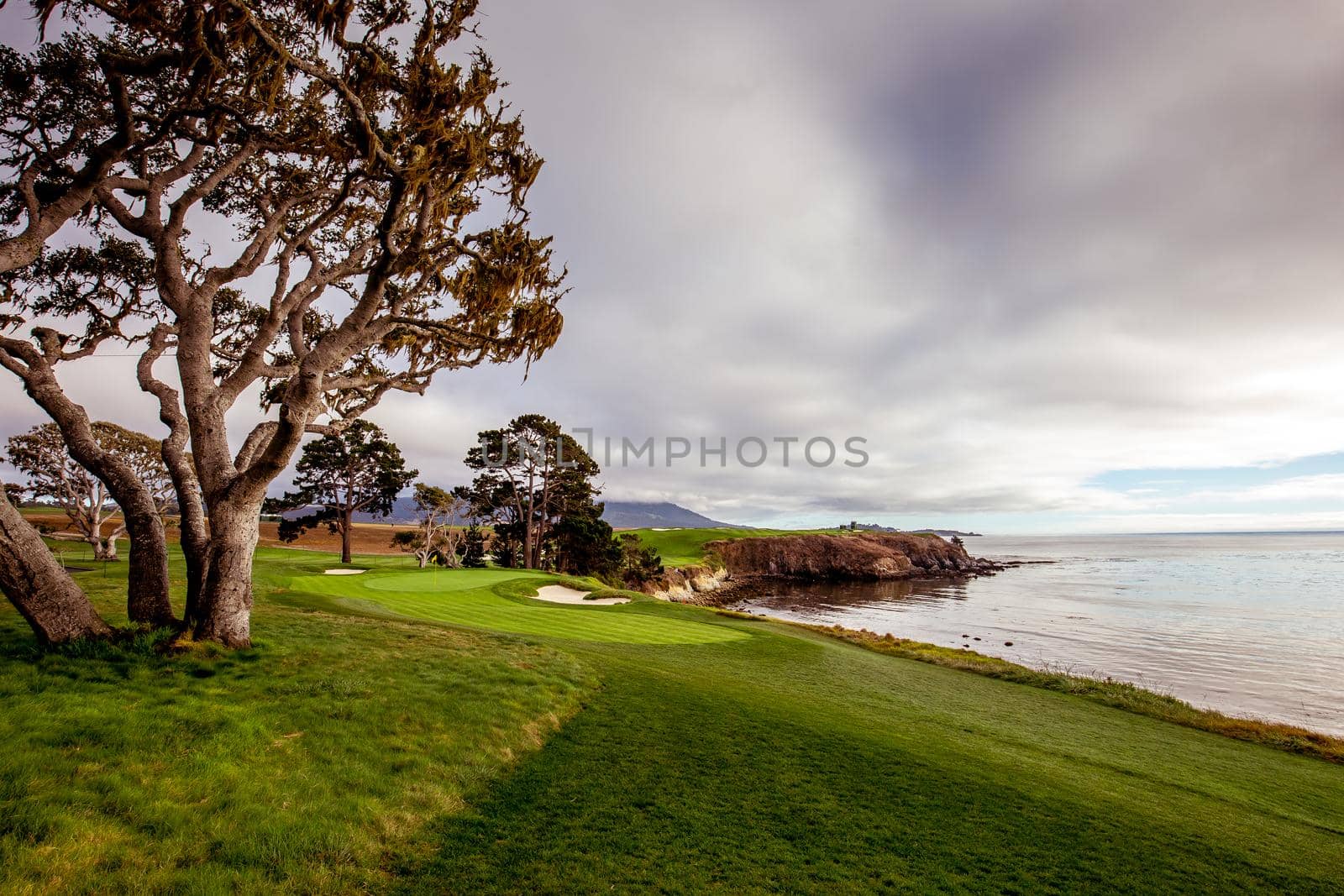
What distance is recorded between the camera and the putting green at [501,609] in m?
18.1

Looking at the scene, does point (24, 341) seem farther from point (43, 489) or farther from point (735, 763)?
point (43, 489)

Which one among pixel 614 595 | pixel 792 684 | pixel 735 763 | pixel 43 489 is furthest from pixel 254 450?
pixel 43 489

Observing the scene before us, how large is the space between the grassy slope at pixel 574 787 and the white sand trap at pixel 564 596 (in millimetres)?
14538

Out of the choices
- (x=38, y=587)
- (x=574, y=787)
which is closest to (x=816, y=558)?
(x=574, y=787)

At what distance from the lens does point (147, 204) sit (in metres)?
9.48

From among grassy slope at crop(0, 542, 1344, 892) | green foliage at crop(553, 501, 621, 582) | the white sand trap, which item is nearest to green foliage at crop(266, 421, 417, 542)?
green foliage at crop(553, 501, 621, 582)

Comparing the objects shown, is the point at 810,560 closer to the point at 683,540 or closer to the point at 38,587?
the point at 683,540

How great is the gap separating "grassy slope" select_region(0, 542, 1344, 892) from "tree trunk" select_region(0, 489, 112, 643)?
17.0 inches

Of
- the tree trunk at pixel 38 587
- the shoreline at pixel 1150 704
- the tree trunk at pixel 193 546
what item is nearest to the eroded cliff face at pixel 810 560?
the shoreline at pixel 1150 704

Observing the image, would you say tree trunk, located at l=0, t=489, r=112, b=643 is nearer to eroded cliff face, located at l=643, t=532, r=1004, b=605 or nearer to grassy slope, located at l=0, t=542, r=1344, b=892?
grassy slope, located at l=0, t=542, r=1344, b=892

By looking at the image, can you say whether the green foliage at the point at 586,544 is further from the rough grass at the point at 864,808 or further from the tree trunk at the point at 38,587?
the tree trunk at the point at 38,587

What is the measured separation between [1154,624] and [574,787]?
1975 inches

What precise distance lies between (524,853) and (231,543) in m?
7.31

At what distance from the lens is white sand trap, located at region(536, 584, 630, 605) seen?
2644 cm
